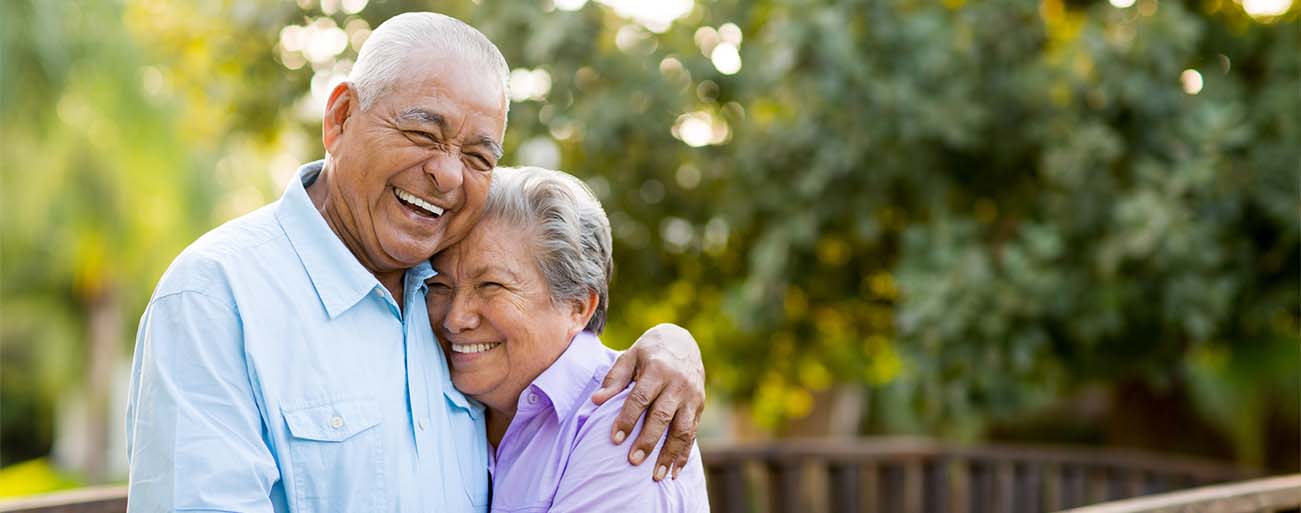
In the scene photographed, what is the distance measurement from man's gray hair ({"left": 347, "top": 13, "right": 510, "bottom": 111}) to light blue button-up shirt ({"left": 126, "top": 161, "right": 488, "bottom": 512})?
23 cm

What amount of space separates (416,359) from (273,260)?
32 cm

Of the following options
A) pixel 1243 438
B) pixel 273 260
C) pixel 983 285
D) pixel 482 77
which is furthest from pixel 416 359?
pixel 1243 438

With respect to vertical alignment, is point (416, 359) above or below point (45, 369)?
below

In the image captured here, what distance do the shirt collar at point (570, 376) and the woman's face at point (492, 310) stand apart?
47mm

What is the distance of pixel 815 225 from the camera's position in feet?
17.8

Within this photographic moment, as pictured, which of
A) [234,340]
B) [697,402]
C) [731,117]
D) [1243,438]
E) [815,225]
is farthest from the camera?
[1243,438]

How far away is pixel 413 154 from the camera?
81.7 inches

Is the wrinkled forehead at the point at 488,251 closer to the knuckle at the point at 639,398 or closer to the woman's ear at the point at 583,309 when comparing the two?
the woman's ear at the point at 583,309

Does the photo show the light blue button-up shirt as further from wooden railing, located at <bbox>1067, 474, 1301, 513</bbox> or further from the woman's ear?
wooden railing, located at <bbox>1067, 474, 1301, 513</bbox>

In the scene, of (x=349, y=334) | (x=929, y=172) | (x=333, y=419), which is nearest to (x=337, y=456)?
(x=333, y=419)

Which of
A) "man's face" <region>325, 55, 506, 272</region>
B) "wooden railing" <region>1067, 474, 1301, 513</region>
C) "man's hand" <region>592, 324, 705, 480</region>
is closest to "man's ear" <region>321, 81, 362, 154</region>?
"man's face" <region>325, 55, 506, 272</region>

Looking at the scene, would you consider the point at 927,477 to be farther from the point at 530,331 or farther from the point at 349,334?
the point at 349,334

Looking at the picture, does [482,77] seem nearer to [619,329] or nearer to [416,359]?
[416,359]

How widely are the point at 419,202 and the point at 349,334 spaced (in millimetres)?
251
